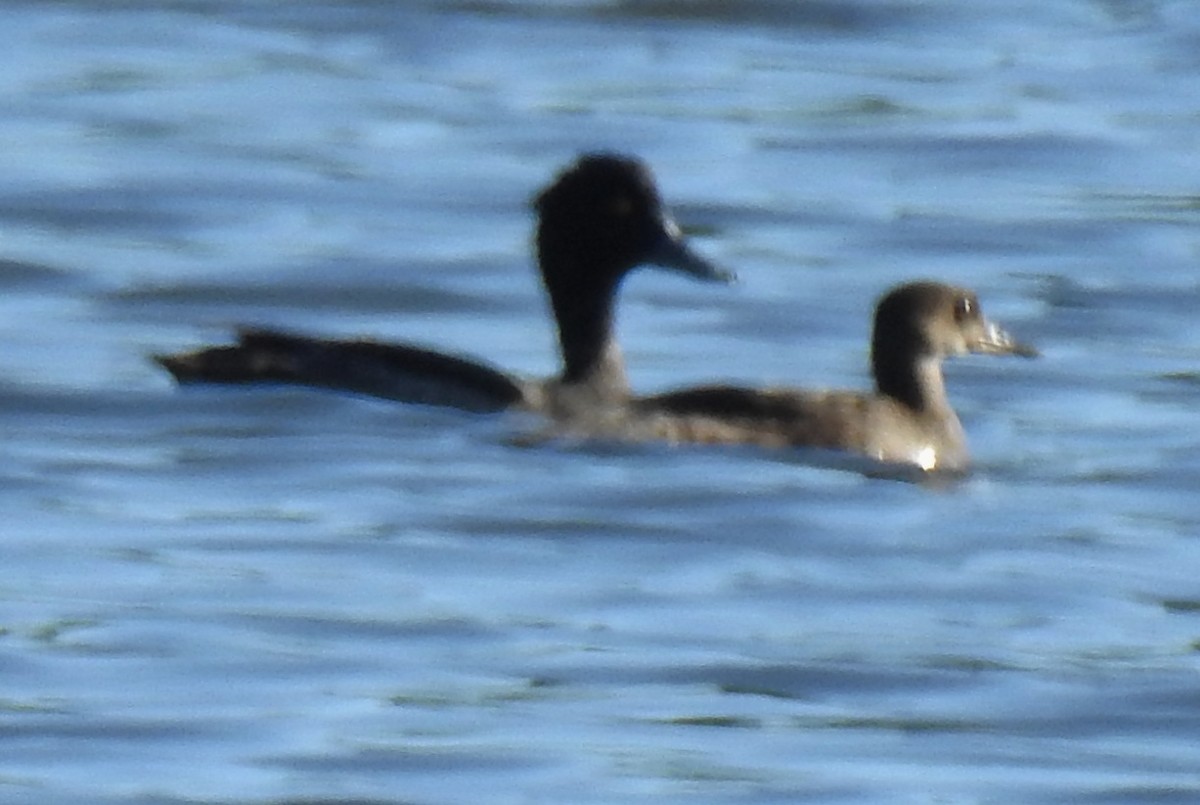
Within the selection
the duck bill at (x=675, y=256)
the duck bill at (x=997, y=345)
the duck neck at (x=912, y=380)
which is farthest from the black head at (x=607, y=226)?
the duck bill at (x=997, y=345)

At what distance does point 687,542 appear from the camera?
12047mm

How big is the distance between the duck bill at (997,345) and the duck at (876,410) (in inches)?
1.8

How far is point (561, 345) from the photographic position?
14242mm

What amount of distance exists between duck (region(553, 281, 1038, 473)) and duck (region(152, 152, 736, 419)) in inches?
10.4

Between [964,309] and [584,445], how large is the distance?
1.58 metres

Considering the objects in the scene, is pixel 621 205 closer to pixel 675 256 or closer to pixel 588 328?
pixel 675 256

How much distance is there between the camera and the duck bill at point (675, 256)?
565 inches

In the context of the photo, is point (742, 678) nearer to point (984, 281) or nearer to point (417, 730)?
point (417, 730)

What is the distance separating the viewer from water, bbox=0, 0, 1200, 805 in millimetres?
9453

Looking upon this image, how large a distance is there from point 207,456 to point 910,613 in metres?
2.93

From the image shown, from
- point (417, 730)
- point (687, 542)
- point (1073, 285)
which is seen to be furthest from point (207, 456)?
point (1073, 285)

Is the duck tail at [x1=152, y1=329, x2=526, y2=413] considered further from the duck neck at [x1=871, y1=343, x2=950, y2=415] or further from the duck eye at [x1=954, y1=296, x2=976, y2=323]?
the duck eye at [x1=954, y1=296, x2=976, y2=323]

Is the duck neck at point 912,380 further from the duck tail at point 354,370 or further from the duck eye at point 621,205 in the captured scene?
the duck tail at point 354,370

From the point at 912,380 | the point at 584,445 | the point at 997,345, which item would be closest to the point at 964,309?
the point at 997,345
